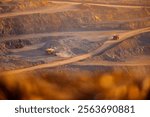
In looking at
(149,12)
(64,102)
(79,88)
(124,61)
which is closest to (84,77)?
(79,88)

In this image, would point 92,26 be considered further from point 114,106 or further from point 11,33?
point 114,106

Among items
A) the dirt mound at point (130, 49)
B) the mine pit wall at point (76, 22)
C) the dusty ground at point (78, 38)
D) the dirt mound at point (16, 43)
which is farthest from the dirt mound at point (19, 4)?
the dirt mound at point (130, 49)

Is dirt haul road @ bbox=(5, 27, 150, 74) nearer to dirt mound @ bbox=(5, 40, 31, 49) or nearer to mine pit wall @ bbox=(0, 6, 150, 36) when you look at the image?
mine pit wall @ bbox=(0, 6, 150, 36)

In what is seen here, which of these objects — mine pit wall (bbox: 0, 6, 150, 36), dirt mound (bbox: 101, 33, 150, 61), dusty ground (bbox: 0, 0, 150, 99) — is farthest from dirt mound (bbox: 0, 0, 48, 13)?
dirt mound (bbox: 101, 33, 150, 61)

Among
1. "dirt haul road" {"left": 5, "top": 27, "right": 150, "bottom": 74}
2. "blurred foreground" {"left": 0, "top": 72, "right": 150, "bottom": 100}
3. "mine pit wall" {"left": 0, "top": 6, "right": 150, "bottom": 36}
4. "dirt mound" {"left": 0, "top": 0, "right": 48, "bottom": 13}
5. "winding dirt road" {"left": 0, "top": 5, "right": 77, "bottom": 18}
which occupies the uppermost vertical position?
"dirt mound" {"left": 0, "top": 0, "right": 48, "bottom": 13}

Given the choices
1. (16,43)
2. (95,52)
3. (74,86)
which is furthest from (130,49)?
(16,43)

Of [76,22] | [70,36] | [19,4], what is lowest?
[70,36]

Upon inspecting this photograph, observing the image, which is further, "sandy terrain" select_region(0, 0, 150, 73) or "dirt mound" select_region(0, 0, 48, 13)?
"dirt mound" select_region(0, 0, 48, 13)

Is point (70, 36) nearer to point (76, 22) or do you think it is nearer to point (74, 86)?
point (76, 22)

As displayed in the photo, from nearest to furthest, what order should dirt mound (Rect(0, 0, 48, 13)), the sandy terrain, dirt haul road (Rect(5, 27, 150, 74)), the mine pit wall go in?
dirt haul road (Rect(5, 27, 150, 74)) → the sandy terrain → the mine pit wall → dirt mound (Rect(0, 0, 48, 13))
